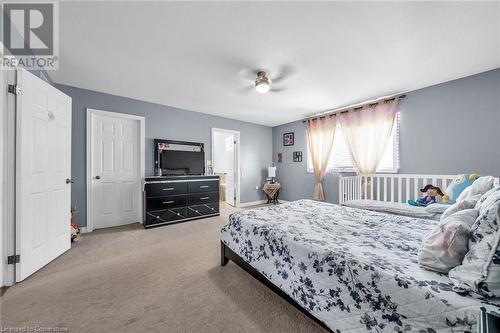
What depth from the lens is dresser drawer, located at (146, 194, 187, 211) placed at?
3.41 metres

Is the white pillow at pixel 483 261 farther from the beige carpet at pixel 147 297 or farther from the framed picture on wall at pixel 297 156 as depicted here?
the framed picture on wall at pixel 297 156

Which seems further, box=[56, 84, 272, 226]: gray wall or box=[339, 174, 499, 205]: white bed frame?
box=[56, 84, 272, 226]: gray wall

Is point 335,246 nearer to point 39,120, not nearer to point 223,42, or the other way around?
point 223,42

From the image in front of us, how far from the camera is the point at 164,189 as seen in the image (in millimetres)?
3559

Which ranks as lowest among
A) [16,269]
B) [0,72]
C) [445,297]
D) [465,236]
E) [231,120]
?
[16,269]

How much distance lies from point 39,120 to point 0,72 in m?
0.53

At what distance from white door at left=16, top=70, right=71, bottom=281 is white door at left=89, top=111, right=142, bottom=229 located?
2.91 ft

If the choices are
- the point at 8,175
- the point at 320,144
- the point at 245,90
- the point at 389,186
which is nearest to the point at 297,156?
the point at 320,144

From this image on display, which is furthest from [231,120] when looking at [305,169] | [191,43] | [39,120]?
[39,120]

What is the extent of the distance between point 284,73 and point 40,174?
3.19 meters

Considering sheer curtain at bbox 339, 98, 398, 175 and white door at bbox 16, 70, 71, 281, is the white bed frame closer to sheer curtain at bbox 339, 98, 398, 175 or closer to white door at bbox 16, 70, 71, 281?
sheer curtain at bbox 339, 98, 398, 175

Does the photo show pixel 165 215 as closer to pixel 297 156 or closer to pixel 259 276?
pixel 259 276

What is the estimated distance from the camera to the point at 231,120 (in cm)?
508

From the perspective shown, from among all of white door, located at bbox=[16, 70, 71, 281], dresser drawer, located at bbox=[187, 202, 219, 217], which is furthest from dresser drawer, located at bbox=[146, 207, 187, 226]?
white door, located at bbox=[16, 70, 71, 281]
